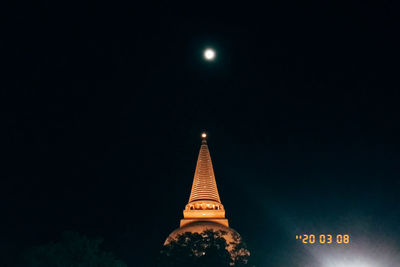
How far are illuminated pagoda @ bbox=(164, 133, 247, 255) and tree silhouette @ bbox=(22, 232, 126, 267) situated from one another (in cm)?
1524

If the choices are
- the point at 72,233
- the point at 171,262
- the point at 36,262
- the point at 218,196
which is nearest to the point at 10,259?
the point at 36,262

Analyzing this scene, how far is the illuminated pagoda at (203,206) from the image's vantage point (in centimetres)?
4409

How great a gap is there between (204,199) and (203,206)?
2.30 ft

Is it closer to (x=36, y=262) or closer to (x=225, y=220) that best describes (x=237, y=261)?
(x=36, y=262)

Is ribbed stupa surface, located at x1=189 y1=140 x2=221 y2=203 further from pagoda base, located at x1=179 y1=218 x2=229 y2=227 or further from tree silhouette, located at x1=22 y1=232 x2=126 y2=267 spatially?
tree silhouette, located at x1=22 y1=232 x2=126 y2=267

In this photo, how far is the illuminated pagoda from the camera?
44094 mm

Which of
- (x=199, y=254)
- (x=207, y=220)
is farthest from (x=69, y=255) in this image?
(x=207, y=220)

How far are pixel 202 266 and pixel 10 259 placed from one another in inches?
427

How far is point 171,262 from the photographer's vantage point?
1133 inches

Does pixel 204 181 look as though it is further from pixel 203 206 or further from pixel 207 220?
pixel 207 220

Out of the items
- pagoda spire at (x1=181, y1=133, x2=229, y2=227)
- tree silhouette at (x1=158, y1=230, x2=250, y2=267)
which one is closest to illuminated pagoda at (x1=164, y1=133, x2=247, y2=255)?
pagoda spire at (x1=181, y1=133, x2=229, y2=227)

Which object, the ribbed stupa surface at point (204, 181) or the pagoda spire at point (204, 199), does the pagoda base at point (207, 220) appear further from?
the ribbed stupa surface at point (204, 181)

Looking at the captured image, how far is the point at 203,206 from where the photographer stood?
4728 centimetres

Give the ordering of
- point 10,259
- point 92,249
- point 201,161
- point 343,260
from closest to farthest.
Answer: point 10,259
point 92,249
point 343,260
point 201,161
